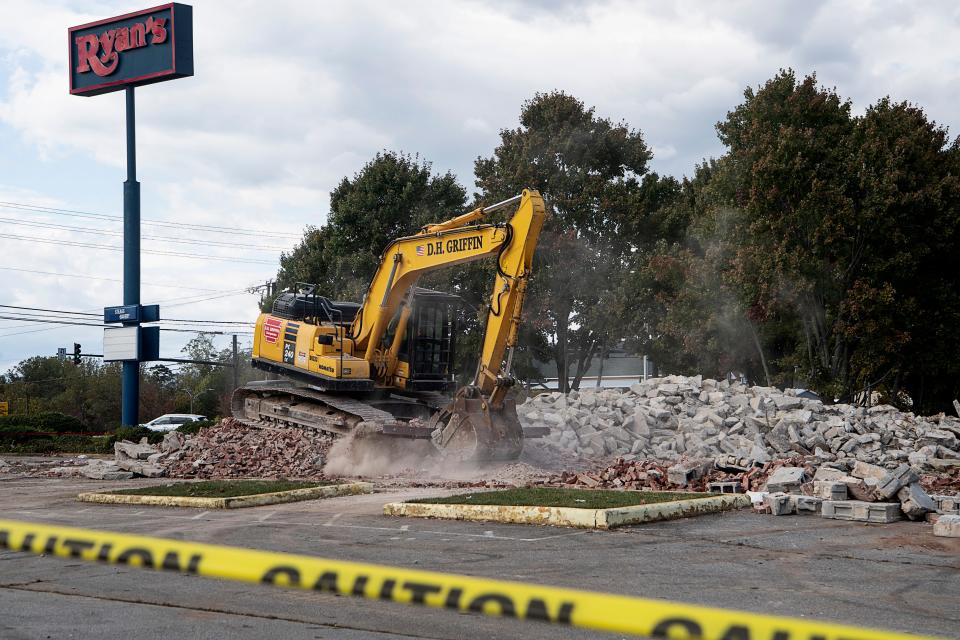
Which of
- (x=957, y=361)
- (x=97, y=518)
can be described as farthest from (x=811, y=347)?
(x=97, y=518)

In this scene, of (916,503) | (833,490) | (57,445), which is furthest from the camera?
(57,445)

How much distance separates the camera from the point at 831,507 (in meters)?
12.1

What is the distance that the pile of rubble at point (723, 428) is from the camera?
2023 centimetres

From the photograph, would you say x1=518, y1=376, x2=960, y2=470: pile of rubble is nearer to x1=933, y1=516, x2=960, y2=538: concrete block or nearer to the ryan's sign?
x1=933, y1=516, x2=960, y2=538: concrete block

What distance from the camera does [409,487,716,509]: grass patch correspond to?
39.5 ft

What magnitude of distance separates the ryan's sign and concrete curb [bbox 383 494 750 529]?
28.1 metres

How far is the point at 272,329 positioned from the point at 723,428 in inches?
401

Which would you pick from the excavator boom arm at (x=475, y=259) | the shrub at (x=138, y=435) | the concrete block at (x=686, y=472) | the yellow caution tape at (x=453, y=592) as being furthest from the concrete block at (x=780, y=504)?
the shrub at (x=138, y=435)

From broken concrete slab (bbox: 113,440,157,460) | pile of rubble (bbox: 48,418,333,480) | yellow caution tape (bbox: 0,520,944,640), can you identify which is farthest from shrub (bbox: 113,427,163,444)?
yellow caution tape (bbox: 0,520,944,640)

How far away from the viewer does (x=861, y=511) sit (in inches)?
465

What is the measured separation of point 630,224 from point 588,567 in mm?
33494

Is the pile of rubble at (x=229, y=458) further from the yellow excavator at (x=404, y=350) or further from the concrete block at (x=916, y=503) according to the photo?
the concrete block at (x=916, y=503)

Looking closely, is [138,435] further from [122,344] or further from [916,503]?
[916,503]

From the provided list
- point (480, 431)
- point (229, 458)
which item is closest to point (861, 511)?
point (480, 431)
